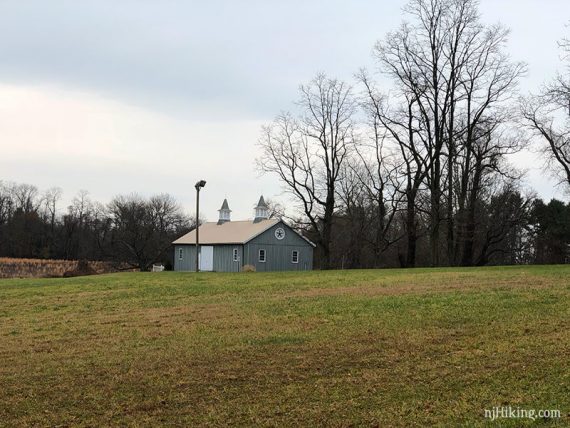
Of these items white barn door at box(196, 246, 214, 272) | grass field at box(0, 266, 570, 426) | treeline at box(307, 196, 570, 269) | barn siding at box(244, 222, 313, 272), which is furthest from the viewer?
white barn door at box(196, 246, 214, 272)

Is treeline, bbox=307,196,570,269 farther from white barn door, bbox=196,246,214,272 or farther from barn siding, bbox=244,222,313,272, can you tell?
white barn door, bbox=196,246,214,272

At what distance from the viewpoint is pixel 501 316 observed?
1147cm

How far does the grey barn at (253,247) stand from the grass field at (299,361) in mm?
33552

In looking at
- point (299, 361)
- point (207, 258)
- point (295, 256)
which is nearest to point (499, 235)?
point (295, 256)

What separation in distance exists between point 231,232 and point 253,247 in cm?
393

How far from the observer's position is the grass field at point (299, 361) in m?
6.90

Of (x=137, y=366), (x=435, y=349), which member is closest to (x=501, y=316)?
(x=435, y=349)

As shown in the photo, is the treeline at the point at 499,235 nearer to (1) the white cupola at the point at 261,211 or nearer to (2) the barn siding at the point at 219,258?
(1) the white cupola at the point at 261,211

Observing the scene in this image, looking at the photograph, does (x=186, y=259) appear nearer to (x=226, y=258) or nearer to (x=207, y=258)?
(x=207, y=258)

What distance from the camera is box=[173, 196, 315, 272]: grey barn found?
4981 centimetres

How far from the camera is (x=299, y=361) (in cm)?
904

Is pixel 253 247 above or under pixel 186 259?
above

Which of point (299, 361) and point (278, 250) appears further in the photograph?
point (278, 250)

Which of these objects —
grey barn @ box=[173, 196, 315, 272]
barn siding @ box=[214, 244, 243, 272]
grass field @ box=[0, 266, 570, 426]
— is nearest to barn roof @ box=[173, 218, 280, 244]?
grey barn @ box=[173, 196, 315, 272]
